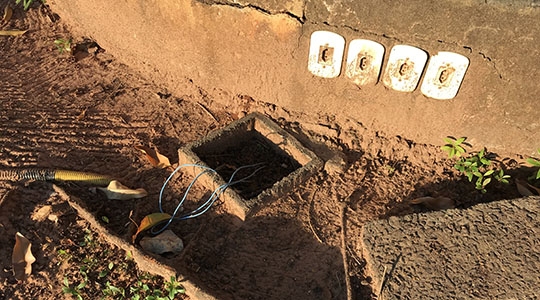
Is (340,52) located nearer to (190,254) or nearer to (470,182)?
(470,182)

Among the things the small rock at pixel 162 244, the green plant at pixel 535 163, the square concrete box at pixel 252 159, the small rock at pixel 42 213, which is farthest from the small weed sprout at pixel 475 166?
the small rock at pixel 42 213

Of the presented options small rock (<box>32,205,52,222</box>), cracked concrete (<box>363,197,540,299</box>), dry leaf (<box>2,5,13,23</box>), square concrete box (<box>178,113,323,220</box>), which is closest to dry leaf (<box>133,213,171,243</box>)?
square concrete box (<box>178,113,323,220</box>)

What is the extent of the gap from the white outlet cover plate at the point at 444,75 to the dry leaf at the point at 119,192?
191cm

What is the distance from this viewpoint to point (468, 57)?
2.75 metres

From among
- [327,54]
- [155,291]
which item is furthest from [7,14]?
[155,291]

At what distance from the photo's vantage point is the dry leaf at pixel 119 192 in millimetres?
2949

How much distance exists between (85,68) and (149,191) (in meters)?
1.52

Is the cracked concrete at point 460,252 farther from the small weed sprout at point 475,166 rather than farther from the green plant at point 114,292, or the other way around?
the green plant at point 114,292

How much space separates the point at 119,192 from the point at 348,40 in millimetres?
1687

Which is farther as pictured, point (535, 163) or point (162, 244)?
point (535, 163)

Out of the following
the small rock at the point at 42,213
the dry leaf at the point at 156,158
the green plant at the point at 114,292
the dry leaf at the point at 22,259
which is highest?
the dry leaf at the point at 156,158

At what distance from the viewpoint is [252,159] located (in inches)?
131

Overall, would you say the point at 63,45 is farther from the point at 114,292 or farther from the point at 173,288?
the point at 173,288

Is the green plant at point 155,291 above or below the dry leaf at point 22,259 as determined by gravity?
above
